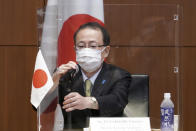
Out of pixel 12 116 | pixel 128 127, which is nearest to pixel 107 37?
pixel 128 127

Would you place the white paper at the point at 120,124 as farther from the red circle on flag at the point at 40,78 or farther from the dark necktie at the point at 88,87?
the red circle on flag at the point at 40,78

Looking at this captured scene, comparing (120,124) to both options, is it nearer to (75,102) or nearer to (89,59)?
(75,102)

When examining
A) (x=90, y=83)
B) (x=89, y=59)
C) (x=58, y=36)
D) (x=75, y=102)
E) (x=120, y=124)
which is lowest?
(x=120, y=124)

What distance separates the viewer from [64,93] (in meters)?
1.87

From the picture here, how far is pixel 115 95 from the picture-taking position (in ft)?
6.09

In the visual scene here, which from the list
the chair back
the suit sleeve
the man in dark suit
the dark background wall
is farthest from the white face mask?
the dark background wall

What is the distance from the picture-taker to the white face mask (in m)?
1.84

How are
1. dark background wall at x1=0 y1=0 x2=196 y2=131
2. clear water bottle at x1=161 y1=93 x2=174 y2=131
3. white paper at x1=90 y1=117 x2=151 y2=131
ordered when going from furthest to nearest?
1. dark background wall at x1=0 y1=0 x2=196 y2=131
2. clear water bottle at x1=161 y1=93 x2=174 y2=131
3. white paper at x1=90 y1=117 x2=151 y2=131

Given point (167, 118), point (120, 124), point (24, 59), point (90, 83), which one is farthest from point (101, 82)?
point (24, 59)

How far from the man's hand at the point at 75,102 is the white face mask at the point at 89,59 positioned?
0.17 meters

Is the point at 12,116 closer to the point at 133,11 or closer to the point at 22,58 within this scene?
the point at 22,58

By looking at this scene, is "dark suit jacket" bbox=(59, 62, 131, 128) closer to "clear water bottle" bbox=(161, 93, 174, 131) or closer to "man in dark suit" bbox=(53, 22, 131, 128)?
"man in dark suit" bbox=(53, 22, 131, 128)

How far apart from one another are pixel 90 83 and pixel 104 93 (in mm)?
101

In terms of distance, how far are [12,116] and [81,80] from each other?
1.81 m
